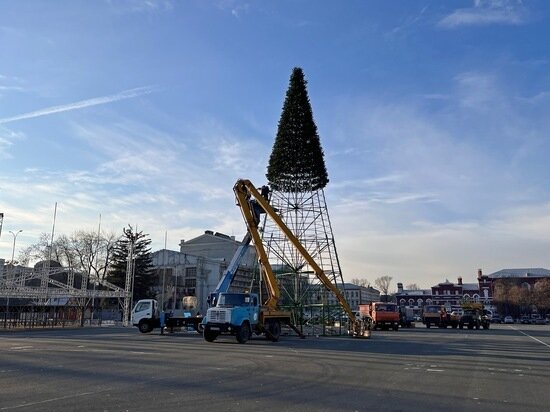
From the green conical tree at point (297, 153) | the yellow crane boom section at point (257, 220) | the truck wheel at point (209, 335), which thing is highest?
the green conical tree at point (297, 153)

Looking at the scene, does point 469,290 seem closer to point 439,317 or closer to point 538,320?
point 538,320

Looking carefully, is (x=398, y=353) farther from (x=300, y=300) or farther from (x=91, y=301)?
(x=91, y=301)

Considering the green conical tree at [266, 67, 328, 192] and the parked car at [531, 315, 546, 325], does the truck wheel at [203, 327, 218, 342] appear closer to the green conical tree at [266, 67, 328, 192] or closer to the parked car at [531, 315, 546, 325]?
the green conical tree at [266, 67, 328, 192]

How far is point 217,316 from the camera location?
87.8 feet

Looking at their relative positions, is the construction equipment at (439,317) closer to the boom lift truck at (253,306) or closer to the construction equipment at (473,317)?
the construction equipment at (473,317)

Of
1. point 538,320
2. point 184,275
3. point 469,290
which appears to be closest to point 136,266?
point 184,275

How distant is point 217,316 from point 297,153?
17101 millimetres

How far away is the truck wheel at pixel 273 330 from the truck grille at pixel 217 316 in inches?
135

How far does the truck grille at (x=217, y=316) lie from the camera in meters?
26.6

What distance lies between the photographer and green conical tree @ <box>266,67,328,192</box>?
131 ft

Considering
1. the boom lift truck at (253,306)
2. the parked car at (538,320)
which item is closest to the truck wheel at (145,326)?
the boom lift truck at (253,306)

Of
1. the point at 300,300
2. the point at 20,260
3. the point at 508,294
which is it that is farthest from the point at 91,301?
the point at 508,294

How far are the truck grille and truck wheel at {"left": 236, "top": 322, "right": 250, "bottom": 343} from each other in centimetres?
99

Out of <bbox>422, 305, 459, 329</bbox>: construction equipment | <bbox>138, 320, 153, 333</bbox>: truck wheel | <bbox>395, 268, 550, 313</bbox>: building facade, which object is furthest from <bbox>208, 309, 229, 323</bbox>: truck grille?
<bbox>395, 268, 550, 313</bbox>: building facade
